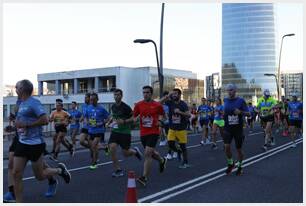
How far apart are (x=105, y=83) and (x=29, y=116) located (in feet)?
217

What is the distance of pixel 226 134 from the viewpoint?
10.3 meters

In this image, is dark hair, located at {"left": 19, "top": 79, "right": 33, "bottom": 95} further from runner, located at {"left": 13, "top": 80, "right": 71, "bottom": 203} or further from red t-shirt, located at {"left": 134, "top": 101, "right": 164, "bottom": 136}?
red t-shirt, located at {"left": 134, "top": 101, "right": 164, "bottom": 136}

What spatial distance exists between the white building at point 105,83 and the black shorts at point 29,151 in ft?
186

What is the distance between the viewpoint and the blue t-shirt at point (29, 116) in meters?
6.71

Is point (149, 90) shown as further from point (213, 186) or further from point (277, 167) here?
point (277, 167)

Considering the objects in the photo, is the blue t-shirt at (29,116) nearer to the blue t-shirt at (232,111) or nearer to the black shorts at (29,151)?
the black shorts at (29,151)

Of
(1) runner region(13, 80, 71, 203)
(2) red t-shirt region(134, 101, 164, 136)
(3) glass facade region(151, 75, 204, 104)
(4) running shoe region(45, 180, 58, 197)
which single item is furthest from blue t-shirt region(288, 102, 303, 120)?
(3) glass facade region(151, 75, 204, 104)

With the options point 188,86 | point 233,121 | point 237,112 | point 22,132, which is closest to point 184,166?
point 233,121

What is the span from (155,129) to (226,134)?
179 centimetres

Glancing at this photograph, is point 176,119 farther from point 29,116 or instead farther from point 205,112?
point 205,112

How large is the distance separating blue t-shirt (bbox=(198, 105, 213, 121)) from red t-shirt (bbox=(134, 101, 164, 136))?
905cm

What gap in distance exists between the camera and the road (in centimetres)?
756

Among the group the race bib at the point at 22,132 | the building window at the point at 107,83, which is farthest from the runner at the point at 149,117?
the building window at the point at 107,83

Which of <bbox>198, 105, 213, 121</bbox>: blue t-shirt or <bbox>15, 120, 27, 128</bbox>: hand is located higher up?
<bbox>15, 120, 27, 128</bbox>: hand
